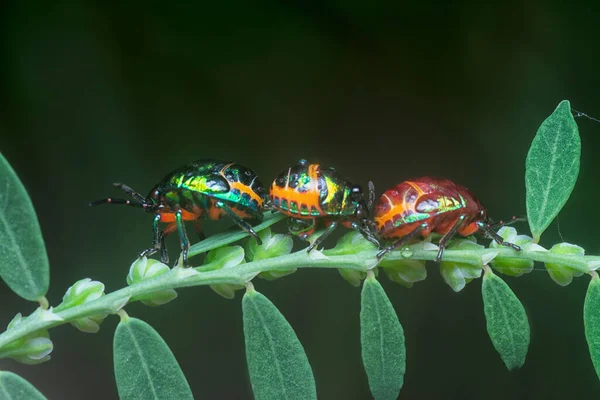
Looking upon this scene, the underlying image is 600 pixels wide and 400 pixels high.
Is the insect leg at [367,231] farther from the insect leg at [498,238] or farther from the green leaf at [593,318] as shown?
the green leaf at [593,318]

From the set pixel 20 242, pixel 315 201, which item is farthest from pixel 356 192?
pixel 20 242

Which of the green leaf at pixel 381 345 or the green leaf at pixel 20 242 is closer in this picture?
the green leaf at pixel 20 242

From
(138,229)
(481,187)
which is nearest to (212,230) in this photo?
(138,229)

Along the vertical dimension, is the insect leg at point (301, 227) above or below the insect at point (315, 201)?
below

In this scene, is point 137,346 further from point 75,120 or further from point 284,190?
point 75,120

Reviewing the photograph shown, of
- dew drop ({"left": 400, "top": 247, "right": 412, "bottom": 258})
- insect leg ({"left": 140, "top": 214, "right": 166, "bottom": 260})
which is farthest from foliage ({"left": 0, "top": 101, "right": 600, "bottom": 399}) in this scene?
insect leg ({"left": 140, "top": 214, "right": 166, "bottom": 260})

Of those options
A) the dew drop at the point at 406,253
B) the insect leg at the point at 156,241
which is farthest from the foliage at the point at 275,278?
the insect leg at the point at 156,241

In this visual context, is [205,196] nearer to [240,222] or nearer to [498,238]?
[240,222]
